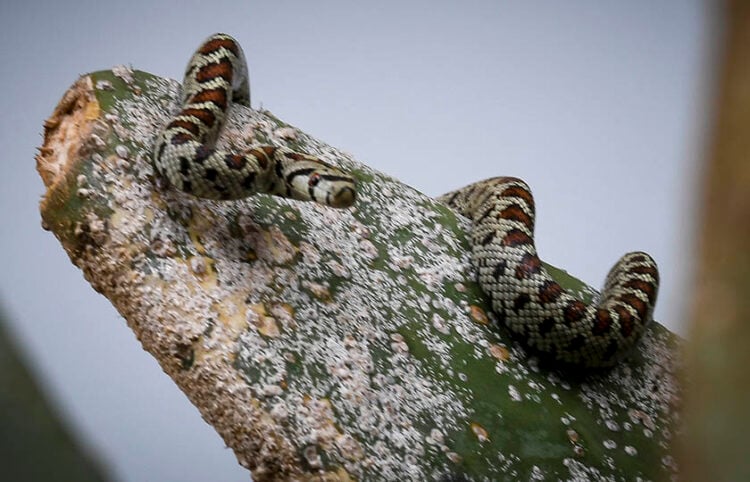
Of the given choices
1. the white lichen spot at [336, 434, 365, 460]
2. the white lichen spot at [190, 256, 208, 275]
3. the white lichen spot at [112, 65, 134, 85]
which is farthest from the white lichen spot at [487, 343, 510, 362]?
the white lichen spot at [112, 65, 134, 85]

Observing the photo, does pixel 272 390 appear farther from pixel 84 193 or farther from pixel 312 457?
pixel 84 193

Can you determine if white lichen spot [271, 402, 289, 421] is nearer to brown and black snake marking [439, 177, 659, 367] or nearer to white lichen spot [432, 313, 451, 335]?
white lichen spot [432, 313, 451, 335]

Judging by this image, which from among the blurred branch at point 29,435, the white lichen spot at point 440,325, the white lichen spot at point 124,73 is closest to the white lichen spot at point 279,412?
the white lichen spot at point 440,325

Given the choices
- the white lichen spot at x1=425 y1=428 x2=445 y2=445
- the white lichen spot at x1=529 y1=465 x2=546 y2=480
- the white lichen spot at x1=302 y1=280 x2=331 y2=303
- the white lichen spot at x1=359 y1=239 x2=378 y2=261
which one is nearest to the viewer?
the white lichen spot at x1=425 y1=428 x2=445 y2=445

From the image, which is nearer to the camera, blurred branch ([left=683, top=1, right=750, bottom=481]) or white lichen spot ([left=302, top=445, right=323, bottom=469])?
blurred branch ([left=683, top=1, right=750, bottom=481])

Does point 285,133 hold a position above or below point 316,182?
above

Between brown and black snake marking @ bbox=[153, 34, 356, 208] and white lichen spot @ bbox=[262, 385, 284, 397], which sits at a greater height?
brown and black snake marking @ bbox=[153, 34, 356, 208]

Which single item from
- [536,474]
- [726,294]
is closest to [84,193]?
[536,474]
